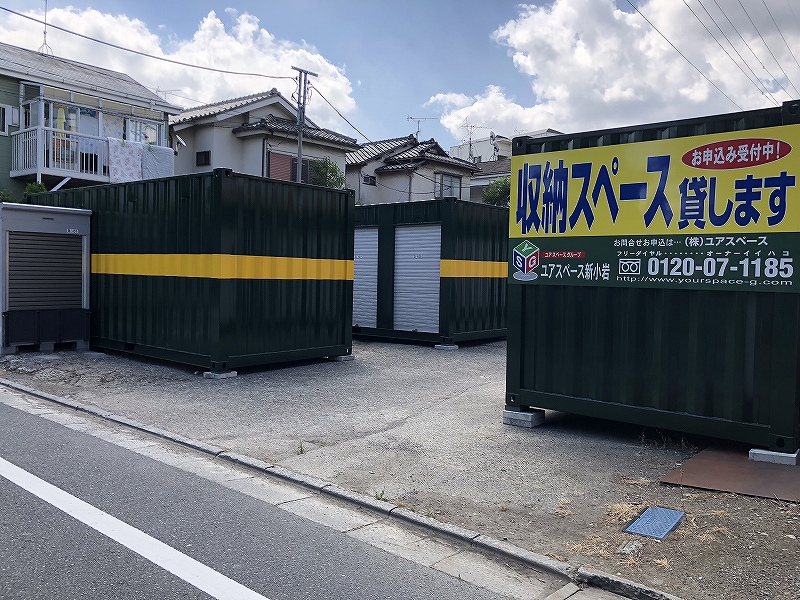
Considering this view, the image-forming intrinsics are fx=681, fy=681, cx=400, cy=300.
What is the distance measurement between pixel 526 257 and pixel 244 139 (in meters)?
22.2

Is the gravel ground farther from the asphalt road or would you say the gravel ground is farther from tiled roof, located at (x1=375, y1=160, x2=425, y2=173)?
tiled roof, located at (x1=375, y1=160, x2=425, y2=173)

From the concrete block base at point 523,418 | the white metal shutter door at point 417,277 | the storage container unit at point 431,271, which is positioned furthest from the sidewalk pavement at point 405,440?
the white metal shutter door at point 417,277

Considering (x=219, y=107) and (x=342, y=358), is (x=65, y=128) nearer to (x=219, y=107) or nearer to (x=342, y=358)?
(x=219, y=107)

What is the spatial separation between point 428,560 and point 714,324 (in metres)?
4.00

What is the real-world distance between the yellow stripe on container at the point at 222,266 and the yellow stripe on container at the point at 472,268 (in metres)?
2.89

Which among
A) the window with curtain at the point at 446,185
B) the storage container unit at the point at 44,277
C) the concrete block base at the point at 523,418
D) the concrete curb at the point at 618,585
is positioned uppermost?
the window with curtain at the point at 446,185

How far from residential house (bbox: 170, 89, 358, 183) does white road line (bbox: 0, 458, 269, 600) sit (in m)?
22.8

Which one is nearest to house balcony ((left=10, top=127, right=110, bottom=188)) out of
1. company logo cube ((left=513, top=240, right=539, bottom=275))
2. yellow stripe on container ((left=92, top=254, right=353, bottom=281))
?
yellow stripe on container ((left=92, top=254, right=353, bottom=281))

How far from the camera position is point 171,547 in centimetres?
450

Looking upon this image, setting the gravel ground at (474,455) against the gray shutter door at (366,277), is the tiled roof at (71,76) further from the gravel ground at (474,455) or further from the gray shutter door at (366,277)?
the gravel ground at (474,455)

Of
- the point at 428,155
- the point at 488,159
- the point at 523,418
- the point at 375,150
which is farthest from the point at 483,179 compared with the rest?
the point at 523,418

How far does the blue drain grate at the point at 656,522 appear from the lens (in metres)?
4.91

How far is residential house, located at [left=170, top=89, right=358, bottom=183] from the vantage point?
2717 centimetres

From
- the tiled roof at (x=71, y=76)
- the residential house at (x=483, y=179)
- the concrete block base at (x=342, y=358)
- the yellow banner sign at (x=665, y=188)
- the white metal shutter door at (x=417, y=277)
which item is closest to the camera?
the yellow banner sign at (x=665, y=188)
